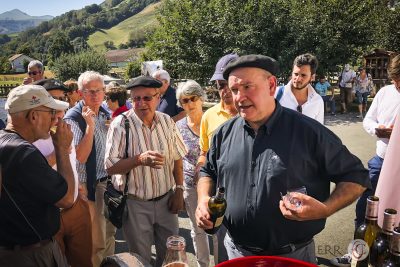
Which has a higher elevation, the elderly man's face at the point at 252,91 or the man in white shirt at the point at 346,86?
the elderly man's face at the point at 252,91

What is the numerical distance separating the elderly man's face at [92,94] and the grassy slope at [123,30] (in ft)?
492

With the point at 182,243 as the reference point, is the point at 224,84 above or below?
above

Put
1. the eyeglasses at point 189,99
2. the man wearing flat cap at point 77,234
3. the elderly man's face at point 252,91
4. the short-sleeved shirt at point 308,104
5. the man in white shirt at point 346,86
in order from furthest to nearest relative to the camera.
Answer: the man in white shirt at point 346,86 < the short-sleeved shirt at point 308,104 < the eyeglasses at point 189,99 < the man wearing flat cap at point 77,234 < the elderly man's face at point 252,91

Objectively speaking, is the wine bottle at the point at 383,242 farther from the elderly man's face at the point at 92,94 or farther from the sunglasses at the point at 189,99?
the elderly man's face at the point at 92,94

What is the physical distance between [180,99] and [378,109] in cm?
250

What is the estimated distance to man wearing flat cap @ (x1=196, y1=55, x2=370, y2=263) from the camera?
2061mm

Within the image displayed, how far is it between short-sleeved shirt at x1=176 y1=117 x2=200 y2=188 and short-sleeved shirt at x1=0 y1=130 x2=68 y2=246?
1799mm

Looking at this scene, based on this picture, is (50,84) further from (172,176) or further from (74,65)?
(74,65)

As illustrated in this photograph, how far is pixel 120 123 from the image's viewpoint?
3242mm

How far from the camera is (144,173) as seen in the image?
325 cm

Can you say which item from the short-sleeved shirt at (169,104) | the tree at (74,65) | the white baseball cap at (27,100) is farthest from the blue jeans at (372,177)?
the tree at (74,65)

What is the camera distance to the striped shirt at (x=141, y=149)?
10.5 ft

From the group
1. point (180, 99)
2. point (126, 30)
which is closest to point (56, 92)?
point (180, 99)

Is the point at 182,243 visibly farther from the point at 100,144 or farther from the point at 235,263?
the point at 100,144
